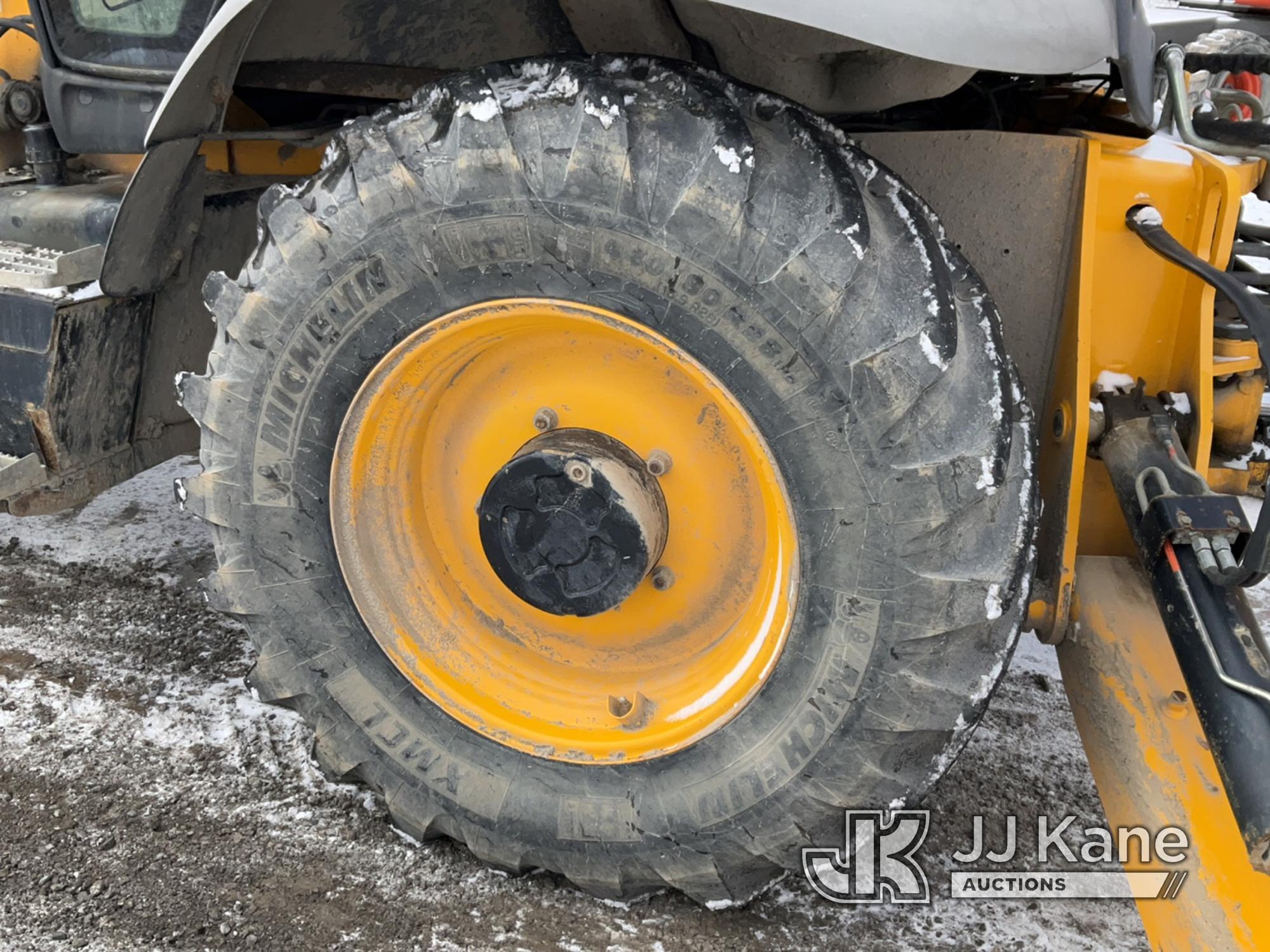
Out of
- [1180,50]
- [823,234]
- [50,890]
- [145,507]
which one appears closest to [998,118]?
[1180,50]

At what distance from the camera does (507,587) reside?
2.09 meters

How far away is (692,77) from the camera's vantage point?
1749 mm

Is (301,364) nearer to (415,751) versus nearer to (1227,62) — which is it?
(415,751)

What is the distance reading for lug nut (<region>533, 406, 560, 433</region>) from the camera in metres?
2.07

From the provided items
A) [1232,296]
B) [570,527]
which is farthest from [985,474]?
[570,527]

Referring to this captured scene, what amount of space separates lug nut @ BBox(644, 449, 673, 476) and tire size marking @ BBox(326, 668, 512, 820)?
25.8 inches

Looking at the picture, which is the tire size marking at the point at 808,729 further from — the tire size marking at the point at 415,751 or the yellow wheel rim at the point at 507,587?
the tire size marking at the point at 415,751

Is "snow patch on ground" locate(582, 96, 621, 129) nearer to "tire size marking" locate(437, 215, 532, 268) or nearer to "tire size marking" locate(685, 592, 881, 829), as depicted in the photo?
"tire size marking" locate(437, 215, 532, 268)

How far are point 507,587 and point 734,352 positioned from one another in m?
0.70

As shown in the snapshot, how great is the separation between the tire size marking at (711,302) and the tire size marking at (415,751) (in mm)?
959

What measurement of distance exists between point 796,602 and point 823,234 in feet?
1.97

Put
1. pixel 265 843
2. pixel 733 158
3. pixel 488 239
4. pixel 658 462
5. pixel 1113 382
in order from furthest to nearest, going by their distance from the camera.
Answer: pixel 265 843
pixel 1113 382
pixel 658 462
pixel 488 239
pixel 733 158

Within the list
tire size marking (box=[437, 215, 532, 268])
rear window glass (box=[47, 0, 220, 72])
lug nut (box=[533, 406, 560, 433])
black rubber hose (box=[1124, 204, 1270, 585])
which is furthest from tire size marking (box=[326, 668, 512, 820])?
rear window glass (box=[47, 0, 220, 72])

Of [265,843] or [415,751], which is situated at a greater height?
[415,751]
